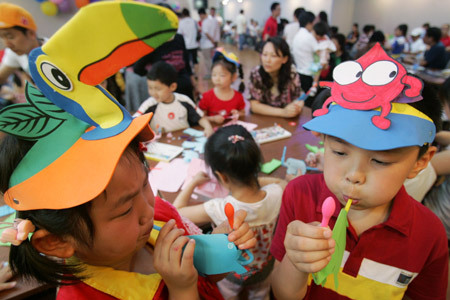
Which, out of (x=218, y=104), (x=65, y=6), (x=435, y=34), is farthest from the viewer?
(x=65, y=6)

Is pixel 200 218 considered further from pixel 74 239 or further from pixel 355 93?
pixel 355 93

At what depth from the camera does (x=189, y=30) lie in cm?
518

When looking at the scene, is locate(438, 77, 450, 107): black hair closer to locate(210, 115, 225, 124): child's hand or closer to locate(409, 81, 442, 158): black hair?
locate(409, 81, 442, 158): black hair

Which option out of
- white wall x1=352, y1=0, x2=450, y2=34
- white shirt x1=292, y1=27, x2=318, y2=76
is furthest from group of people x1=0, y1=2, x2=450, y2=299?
white wall x1=352, y1=0, x2=450, y2=34

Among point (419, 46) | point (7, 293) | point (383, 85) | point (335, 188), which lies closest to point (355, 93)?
point (383, 85)

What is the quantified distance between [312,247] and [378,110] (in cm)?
36

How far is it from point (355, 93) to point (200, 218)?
2.94 ft

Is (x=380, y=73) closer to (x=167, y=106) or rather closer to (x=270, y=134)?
(x=270, y=134)

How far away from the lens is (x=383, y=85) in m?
0.60

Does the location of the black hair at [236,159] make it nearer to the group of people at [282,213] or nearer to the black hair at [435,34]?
the group of people at [282,213]

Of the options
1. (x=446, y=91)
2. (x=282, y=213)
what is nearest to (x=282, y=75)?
(x=446, y=91)

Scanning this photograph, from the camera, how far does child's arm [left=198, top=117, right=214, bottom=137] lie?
2.06 m

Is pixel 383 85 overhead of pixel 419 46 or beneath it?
overhead

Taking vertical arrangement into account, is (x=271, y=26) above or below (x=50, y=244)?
below
